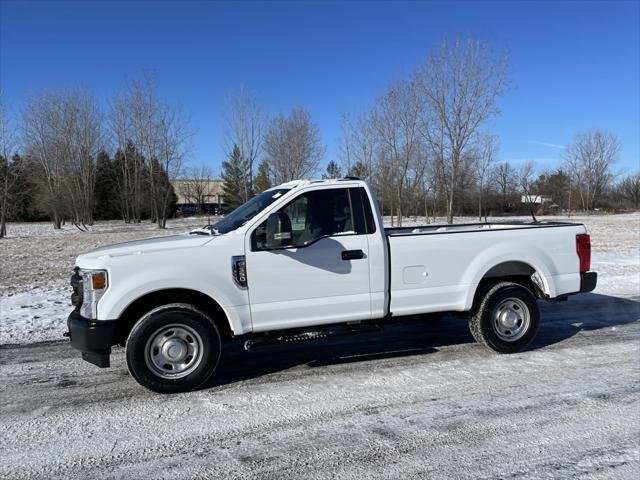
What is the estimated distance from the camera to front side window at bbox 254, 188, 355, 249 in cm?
523

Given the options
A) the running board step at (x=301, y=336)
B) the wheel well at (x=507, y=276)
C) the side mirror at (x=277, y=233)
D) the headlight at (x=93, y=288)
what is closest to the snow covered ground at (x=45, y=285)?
the headlight at (x=93, y=288)

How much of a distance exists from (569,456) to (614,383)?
1854 millimetres

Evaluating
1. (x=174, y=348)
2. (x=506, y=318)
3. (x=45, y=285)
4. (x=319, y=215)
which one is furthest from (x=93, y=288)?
(x=45, y=285)

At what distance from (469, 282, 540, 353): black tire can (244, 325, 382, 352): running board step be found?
136 centimetres

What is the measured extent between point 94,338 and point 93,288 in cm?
47

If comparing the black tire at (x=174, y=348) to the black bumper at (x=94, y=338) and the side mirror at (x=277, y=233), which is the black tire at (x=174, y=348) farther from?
the side mirror at (x=277, y=233)

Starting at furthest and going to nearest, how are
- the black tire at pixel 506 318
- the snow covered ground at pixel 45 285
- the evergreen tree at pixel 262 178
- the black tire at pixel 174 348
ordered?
the evergreen tree at pixel 262 178
the snow covered ground at pixel 45 285
the black tire at pixel 506 318
the black tire at pixel 174 348

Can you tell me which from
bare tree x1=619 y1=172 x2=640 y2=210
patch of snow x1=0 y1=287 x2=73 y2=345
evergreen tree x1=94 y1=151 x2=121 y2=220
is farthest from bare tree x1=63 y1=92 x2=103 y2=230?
bare tree x1=619 y1=172 x2=640 y2=210

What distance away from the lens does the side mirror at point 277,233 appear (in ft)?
16.1

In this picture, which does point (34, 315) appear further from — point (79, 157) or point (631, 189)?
point (631, 189)

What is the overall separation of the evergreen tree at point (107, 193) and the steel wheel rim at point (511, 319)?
178 ft

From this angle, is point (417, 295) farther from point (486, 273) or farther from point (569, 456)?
point (569, 456)

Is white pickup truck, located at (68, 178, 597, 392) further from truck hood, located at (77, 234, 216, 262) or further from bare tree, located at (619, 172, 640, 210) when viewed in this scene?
bare tree, located at (619, 172, 640, 210)

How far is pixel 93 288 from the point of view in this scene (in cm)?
463
